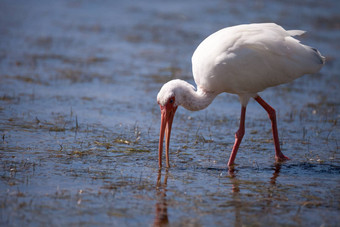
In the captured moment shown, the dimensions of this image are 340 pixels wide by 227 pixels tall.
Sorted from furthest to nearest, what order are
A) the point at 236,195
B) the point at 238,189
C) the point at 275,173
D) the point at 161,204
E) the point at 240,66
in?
1. the point at 240,66
2. the point at 275,173
3. the point at 238,189
4. the point at 236,195
5. the point at 161,204

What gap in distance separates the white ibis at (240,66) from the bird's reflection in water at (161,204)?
0.93 m

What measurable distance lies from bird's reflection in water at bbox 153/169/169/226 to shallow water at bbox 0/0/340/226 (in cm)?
2

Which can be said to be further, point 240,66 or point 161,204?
point 240,66

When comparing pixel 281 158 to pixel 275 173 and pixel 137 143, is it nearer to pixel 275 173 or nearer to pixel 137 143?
pixel 275 173

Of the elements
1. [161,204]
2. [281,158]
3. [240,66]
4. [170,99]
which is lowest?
[161,204]

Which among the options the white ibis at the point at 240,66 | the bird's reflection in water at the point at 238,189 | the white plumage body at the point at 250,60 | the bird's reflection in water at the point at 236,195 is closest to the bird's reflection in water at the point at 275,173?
the bird's reflection in water at the point at 238,189

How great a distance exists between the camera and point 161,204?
5.19 m

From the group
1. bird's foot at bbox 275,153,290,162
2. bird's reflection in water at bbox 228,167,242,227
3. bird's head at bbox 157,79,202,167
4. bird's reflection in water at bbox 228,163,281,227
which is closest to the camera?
bird's reflection in water at bbox 228,167,242,227

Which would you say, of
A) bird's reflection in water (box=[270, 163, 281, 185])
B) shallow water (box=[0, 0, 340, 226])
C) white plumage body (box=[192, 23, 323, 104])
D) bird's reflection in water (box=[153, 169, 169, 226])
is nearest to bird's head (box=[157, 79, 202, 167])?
white plumage body (box=[192, 23, 323, 104])

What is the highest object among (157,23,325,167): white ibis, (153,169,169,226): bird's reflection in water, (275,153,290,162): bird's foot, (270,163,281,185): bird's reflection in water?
(157,23,325,167): white ibis

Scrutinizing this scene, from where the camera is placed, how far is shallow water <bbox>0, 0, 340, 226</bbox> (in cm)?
504

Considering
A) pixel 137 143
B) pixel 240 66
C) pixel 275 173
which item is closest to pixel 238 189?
pixel 275 173

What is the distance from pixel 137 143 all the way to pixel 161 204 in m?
2.31

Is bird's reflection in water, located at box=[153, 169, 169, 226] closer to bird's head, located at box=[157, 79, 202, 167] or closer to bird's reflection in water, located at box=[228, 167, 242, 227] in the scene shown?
bird's reflection in water, located at box=[228, 167, 242, 227]
